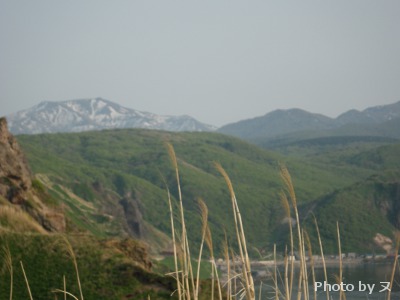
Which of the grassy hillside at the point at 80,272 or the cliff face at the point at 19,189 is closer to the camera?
the grassy hillside at the point at 80,272

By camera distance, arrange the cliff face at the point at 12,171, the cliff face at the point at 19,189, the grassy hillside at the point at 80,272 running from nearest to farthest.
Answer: the grassy hillside at the point at 80,272
the cliff face at the point at 19,189
the cliff face at the point at 12,171

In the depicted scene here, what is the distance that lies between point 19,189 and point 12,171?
2794 millimetres

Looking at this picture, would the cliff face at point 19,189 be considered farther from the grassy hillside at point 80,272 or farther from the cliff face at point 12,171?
the grassy hillside at point 80,272

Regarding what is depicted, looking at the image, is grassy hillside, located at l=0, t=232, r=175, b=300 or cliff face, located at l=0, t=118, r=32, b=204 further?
cliff face, located at l=0, t=118, r=32, b=204

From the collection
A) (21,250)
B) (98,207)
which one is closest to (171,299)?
(21,250)

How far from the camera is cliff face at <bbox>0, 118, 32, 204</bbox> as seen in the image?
63.2m

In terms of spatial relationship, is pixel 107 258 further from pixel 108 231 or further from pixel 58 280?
pixel 108 231

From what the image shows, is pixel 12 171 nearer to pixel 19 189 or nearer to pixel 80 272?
pixel 19 189

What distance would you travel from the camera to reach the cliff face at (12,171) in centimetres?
6324

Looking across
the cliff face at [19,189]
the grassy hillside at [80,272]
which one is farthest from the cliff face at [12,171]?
the grassy hillside at [80,272]

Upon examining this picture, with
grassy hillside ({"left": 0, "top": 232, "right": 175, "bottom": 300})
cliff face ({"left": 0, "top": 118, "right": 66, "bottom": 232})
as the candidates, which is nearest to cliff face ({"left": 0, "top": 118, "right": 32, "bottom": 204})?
cliff face ({"left": 0, "top": 118, "right": 66, "bottom": 232})

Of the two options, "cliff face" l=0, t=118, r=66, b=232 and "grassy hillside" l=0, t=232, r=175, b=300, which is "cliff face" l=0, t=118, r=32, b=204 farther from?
"grassy hillside" l=0, t=232, r=175, b=300

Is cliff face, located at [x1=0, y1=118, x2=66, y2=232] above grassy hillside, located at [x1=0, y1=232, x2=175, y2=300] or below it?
above

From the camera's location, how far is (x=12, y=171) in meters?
66.1
